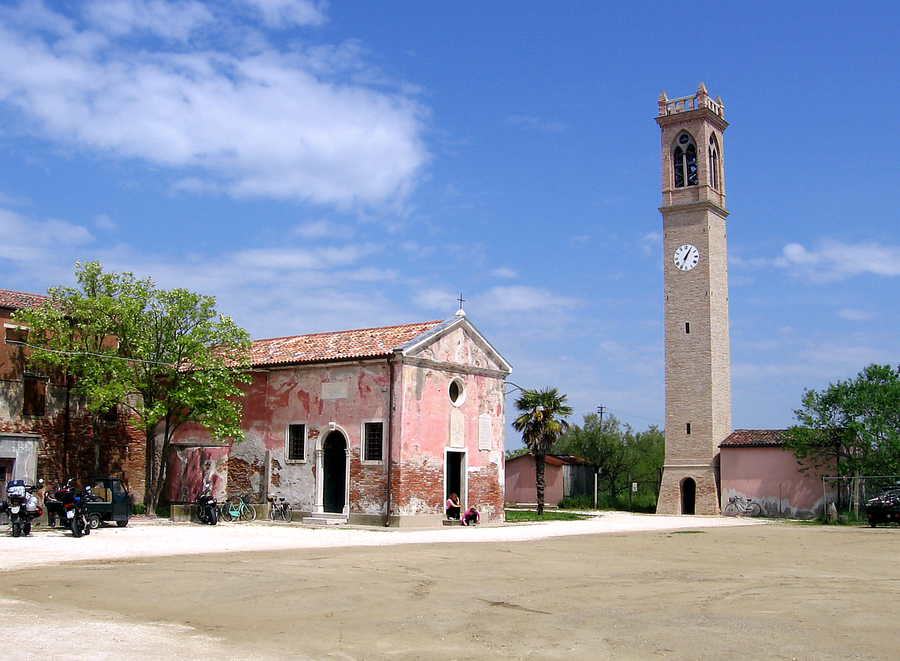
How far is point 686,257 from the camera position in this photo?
167ft

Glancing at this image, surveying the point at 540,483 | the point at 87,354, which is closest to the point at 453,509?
the point at 87,354

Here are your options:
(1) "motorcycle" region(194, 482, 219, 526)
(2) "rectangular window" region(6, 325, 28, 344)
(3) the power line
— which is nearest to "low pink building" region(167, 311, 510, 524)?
(1) "motorcycle" region(194, 482, 219, 526)

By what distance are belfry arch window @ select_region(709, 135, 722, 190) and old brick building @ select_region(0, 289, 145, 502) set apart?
3467 centimetres

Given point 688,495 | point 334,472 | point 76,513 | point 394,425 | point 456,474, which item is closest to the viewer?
point 76,513

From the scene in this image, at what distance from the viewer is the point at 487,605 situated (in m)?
11.3

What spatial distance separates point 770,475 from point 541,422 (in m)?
12.7

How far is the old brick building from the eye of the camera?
96.4 feet

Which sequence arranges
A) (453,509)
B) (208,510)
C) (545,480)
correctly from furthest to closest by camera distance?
(545,480) < (453,509) < (208,510)


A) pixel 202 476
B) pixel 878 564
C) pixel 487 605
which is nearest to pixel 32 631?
pixel 487 605

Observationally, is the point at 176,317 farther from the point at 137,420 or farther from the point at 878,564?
the point at 878,564

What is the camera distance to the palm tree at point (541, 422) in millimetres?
43344

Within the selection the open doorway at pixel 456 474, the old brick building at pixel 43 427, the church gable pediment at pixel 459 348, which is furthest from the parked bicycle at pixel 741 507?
the old brick building at pixel 43 427

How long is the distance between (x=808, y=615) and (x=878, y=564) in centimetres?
851

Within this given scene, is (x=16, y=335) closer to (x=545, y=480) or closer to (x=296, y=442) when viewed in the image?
(x=296, y=442)
